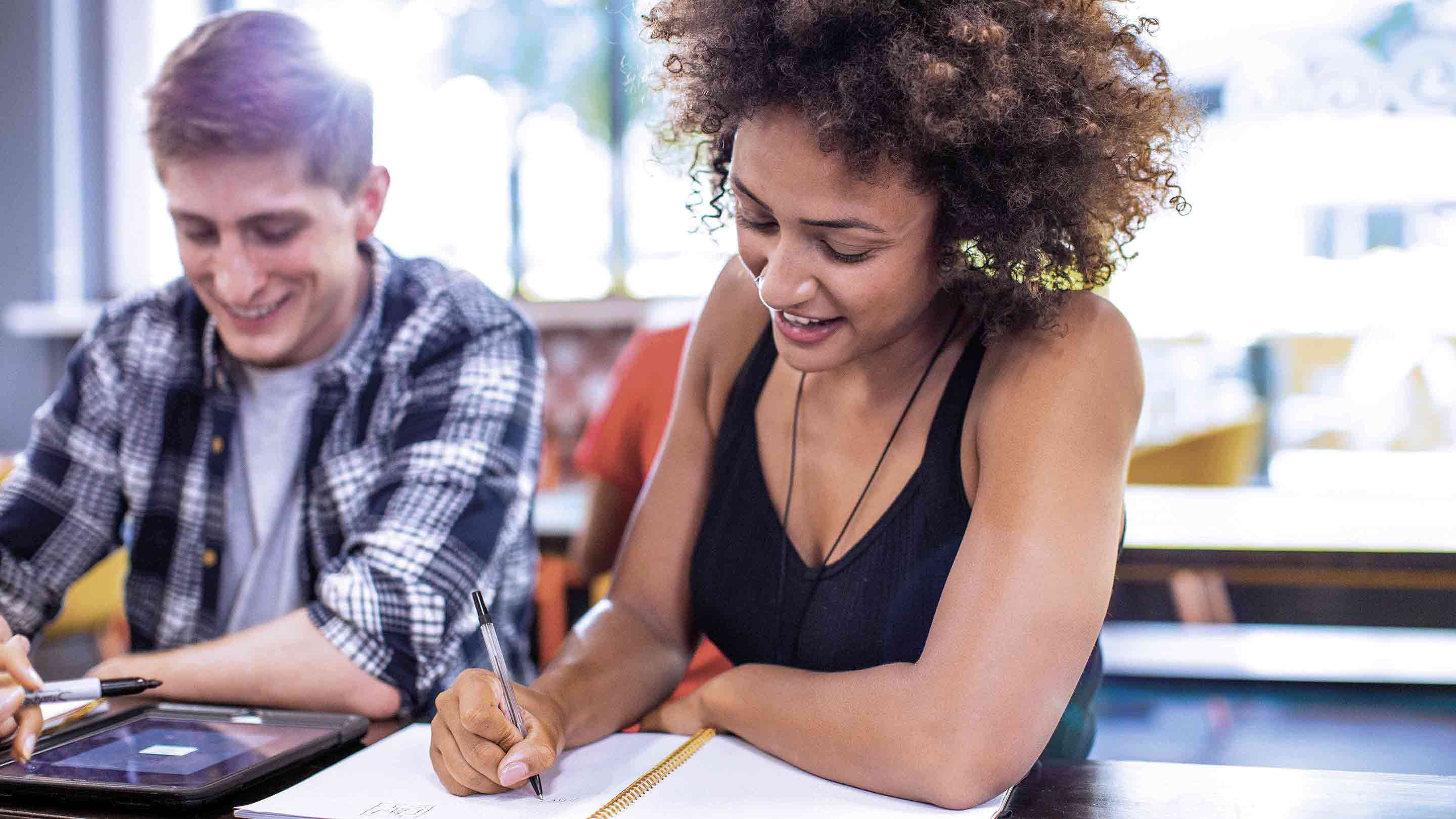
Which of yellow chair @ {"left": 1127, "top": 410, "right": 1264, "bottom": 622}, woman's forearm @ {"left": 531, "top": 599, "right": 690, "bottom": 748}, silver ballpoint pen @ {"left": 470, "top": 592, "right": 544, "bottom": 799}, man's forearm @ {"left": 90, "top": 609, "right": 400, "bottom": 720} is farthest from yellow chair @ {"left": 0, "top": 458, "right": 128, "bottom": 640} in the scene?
yellow chair @ {"left": 1127, "top": 410, "right": 1264, "bottom": 622}

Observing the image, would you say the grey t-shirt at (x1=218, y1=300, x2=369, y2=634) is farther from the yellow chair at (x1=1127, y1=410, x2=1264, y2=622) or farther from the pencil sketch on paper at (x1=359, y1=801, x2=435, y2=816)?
the yellow chair at (x1=1127, y1=410, x2=1264, y2=622)

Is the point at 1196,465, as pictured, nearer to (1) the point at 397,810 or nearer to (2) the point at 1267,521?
(2) the point at 1267,521

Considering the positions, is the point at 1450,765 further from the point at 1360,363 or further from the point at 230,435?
the point at 230,435

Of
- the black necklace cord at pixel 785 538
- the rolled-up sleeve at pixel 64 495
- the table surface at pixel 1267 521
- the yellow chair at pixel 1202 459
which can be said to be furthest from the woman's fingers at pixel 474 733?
the yellow chair at pixel 1202 459

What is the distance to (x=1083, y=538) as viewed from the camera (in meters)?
1.12

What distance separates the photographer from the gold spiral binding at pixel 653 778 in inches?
38.7

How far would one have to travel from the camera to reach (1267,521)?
320 cm

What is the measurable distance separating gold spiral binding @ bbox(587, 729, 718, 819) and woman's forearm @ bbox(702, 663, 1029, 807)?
33 mm

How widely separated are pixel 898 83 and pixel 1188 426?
4178mm

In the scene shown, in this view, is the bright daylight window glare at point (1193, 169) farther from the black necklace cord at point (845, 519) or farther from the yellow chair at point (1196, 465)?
the black necklace cord at point (845, 519)

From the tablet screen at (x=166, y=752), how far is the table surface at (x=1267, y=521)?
1339 mm

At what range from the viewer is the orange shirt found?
2268mm

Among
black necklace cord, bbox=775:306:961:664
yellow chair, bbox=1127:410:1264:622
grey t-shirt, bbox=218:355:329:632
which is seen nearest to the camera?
black necklace cord, bbox=775:306:961:664

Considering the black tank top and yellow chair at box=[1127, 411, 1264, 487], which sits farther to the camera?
yellow chair at box=[1127, 411, 1264, 487]
